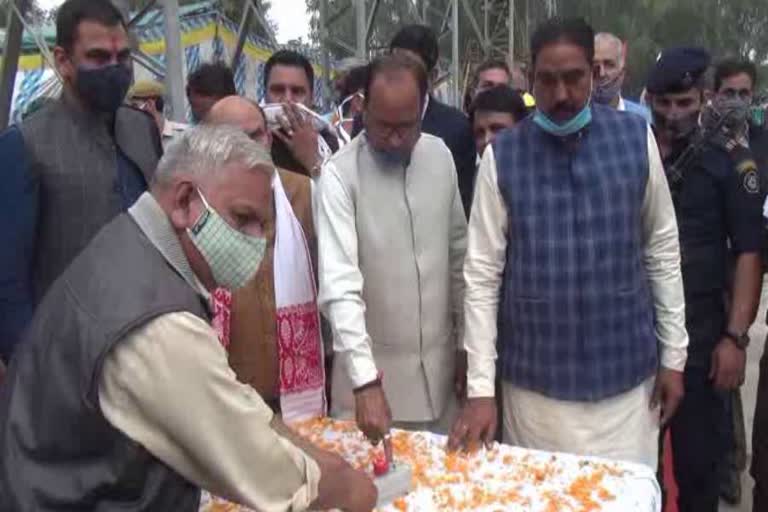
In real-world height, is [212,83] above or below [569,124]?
above

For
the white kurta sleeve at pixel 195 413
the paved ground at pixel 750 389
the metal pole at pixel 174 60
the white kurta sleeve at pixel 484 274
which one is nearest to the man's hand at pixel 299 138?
the white kurta sleeve at pixel 484 274

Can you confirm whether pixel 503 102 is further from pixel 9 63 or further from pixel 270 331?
pixel 9 63

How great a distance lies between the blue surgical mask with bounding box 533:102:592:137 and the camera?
2.30 m

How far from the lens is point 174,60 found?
4.60 meters

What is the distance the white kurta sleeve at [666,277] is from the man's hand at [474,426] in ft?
1.84

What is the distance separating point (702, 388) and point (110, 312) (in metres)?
2.26

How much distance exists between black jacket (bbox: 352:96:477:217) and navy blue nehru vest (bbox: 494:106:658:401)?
39.5 inches

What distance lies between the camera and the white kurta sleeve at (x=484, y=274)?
238 centimetres

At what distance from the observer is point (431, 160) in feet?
8.54

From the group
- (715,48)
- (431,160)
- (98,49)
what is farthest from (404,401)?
(715,48)

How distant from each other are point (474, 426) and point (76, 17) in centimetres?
181

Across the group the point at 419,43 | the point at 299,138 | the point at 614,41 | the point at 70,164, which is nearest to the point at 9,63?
the point at 419,43

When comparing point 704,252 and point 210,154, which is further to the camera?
point 704,252

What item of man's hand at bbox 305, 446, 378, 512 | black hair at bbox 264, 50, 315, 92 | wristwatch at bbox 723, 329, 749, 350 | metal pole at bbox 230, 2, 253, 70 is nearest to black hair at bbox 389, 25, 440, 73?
black hair at bbox 264, 50, 315, 92
